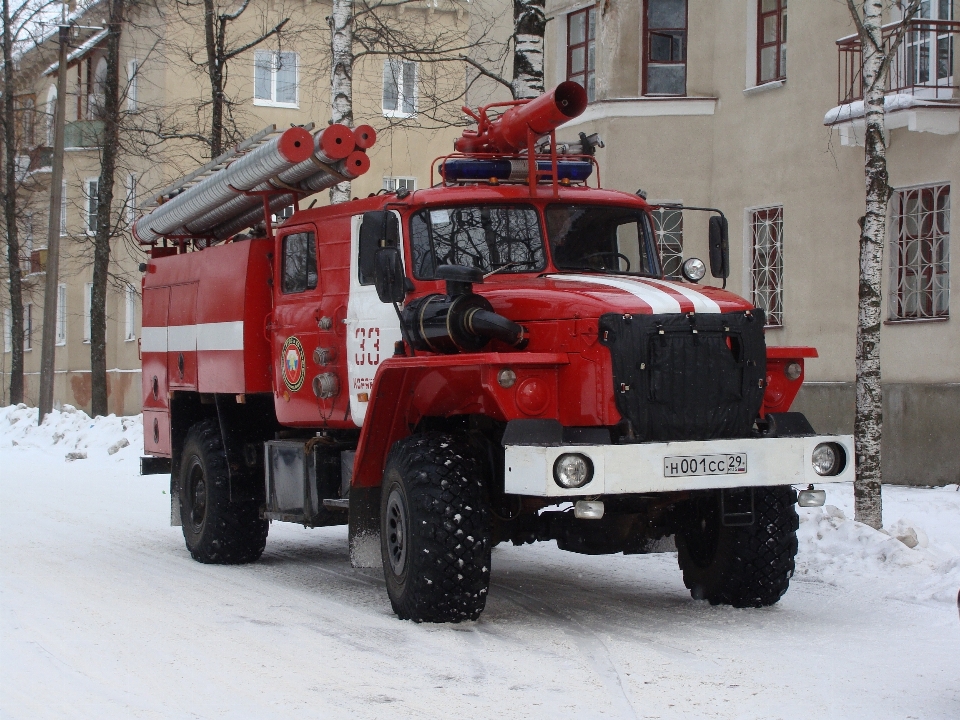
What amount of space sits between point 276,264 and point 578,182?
2353mm

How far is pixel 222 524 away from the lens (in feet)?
36.5

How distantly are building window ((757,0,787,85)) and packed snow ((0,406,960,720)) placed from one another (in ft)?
25.4

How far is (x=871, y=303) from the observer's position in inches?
452

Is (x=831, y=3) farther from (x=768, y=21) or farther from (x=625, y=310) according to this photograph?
(x=625, y=310)

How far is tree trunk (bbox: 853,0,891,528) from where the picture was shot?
37.4 feet

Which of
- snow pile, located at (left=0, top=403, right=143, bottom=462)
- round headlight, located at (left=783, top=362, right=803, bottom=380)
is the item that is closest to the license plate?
round headlight, located at (left=783, top=362, right=803, bottom=380)

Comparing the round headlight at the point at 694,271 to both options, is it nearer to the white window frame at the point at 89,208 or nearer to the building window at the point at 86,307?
the white window frame at the point at 89,208

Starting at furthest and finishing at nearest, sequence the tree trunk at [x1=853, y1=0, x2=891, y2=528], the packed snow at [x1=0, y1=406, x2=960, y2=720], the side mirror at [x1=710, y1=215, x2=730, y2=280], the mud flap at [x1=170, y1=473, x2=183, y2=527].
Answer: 1. the mud flap at [x1=170, y1=473, x2=183, y2=527]
2. the tree trunk at [x1=853, y1=0, x2=891, y2=528]
3. the side mirror at [x1=710, y1=215, x2=730, y2=280]
4. the packed snow at [x1=0, y1=406, x2=960, y2=720]

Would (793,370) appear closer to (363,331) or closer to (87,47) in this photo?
(363,331)

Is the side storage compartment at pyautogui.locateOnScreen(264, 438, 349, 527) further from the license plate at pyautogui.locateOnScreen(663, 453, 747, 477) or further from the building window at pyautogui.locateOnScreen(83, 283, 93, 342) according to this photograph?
the building window at pyautogui.locateOnScreen(83, 283, 93, 342)

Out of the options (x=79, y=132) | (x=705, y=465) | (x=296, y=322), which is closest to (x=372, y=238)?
(x=296, y=322)

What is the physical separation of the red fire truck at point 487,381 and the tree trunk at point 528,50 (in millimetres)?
4913

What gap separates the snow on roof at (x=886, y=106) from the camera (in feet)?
49.5

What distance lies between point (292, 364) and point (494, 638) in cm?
316
